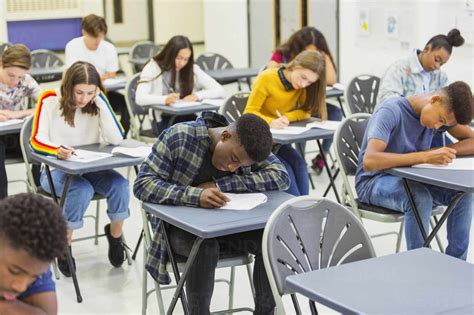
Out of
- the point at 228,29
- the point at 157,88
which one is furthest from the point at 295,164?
the point at 228,29

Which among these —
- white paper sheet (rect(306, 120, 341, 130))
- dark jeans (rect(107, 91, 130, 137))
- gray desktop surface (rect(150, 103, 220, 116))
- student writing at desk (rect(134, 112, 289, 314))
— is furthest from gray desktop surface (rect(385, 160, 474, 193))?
dark jeans (rect(107, 91, 130, 137))

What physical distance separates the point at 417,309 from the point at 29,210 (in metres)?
0.98

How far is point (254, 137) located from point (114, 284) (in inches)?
61.1

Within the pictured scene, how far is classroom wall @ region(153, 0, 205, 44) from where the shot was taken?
12.1m

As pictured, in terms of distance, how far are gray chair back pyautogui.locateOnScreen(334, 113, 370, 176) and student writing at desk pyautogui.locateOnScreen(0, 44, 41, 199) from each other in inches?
76.9

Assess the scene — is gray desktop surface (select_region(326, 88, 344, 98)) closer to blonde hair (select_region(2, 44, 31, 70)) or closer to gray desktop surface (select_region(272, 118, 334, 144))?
gray desktop surface (select_region(272, 118, 334, 144))

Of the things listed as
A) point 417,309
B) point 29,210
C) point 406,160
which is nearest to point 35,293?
point 29,210

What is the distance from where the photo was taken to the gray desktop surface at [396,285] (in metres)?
2.12

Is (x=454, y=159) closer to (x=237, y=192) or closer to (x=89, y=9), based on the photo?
(x=237, y=192)

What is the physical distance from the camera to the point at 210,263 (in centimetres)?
305

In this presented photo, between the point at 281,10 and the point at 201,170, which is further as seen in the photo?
the point at 281,10

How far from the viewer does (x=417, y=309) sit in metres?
2.11

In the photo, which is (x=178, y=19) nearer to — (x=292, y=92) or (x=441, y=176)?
(x=292, y=92)

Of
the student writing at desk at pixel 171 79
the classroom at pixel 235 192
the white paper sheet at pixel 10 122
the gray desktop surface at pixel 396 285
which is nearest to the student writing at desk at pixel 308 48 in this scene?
the classroom at pixel 235 192
